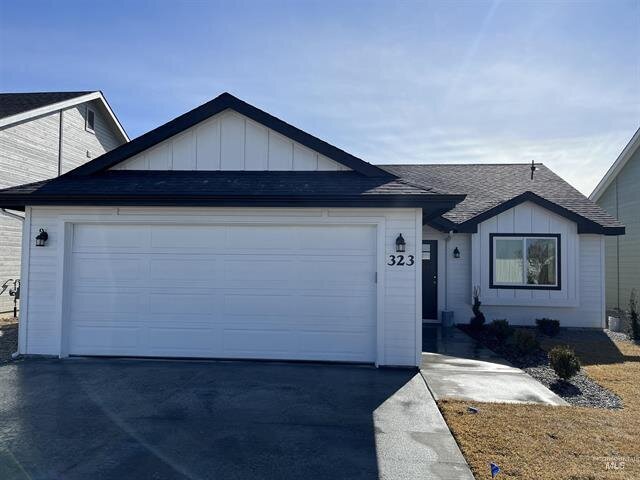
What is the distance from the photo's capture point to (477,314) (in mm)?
11047

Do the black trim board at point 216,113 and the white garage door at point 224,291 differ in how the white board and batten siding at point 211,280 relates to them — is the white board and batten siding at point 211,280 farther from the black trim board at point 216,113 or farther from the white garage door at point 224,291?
the black trim board at point 216,113

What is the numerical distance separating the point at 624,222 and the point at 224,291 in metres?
15.6

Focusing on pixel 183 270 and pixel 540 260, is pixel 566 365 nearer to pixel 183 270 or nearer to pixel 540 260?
pixel 540 260

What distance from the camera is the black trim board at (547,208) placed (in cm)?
1110

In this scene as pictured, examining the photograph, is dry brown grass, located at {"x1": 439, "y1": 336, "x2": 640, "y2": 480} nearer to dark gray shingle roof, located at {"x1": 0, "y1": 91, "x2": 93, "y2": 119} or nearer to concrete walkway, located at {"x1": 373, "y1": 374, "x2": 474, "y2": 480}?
concrete walkway, located at {"x1": 373, "y1": 374, "x2": 474, "y2": 480}

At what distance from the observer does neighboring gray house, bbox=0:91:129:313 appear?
1232 centimetres

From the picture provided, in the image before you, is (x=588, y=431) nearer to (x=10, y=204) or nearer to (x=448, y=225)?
(x=448, y=225)

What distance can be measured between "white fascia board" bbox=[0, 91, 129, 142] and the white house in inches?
244

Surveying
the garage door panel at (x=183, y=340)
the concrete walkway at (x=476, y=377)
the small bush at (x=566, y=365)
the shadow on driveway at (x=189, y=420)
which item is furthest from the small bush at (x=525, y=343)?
the garage door panel at (x=183, y=340)

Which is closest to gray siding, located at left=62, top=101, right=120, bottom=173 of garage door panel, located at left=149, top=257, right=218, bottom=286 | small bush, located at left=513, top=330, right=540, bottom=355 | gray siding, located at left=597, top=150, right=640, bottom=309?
garage door panel, located at left=149, top=257, right=218, bottom=286

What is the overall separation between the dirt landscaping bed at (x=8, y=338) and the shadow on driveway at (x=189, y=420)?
1031 millimetres

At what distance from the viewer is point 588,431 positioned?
4.50 m

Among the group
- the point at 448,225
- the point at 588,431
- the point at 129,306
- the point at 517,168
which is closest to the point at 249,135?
the point at 129,306

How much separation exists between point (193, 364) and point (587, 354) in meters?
7.30
